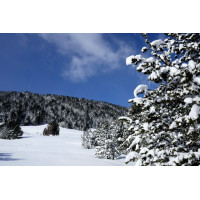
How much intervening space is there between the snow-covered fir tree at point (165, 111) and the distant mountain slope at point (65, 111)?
5691 cm

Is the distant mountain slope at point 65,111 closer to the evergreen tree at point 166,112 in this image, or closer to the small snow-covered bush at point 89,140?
the small snow-covered bush at point 89,140

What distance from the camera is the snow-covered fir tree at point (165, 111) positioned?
9.45 feet

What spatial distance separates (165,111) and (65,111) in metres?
73.4

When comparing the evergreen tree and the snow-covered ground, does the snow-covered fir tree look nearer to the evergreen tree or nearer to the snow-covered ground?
the evergreen tree

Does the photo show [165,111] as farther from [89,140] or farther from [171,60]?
[89,140]

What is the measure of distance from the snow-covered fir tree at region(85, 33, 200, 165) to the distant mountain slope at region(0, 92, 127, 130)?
2240 inches

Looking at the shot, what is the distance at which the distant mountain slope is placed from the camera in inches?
2469

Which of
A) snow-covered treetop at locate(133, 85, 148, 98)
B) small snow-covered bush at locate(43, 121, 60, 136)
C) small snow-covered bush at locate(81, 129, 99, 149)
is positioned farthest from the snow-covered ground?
small snow-covered bush at locate(43, 121, 60, 136)

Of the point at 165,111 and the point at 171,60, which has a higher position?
the point at 171,60

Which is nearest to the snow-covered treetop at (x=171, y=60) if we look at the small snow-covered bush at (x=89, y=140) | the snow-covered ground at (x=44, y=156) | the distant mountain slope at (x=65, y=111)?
the snow-covered ground at (x=44, y=156)

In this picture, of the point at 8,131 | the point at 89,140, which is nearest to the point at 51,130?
the point at 8,131

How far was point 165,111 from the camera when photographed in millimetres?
3332

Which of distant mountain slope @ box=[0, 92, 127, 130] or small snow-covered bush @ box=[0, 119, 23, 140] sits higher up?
distant mountain slope @ box=[0, 92, 127, 130]
